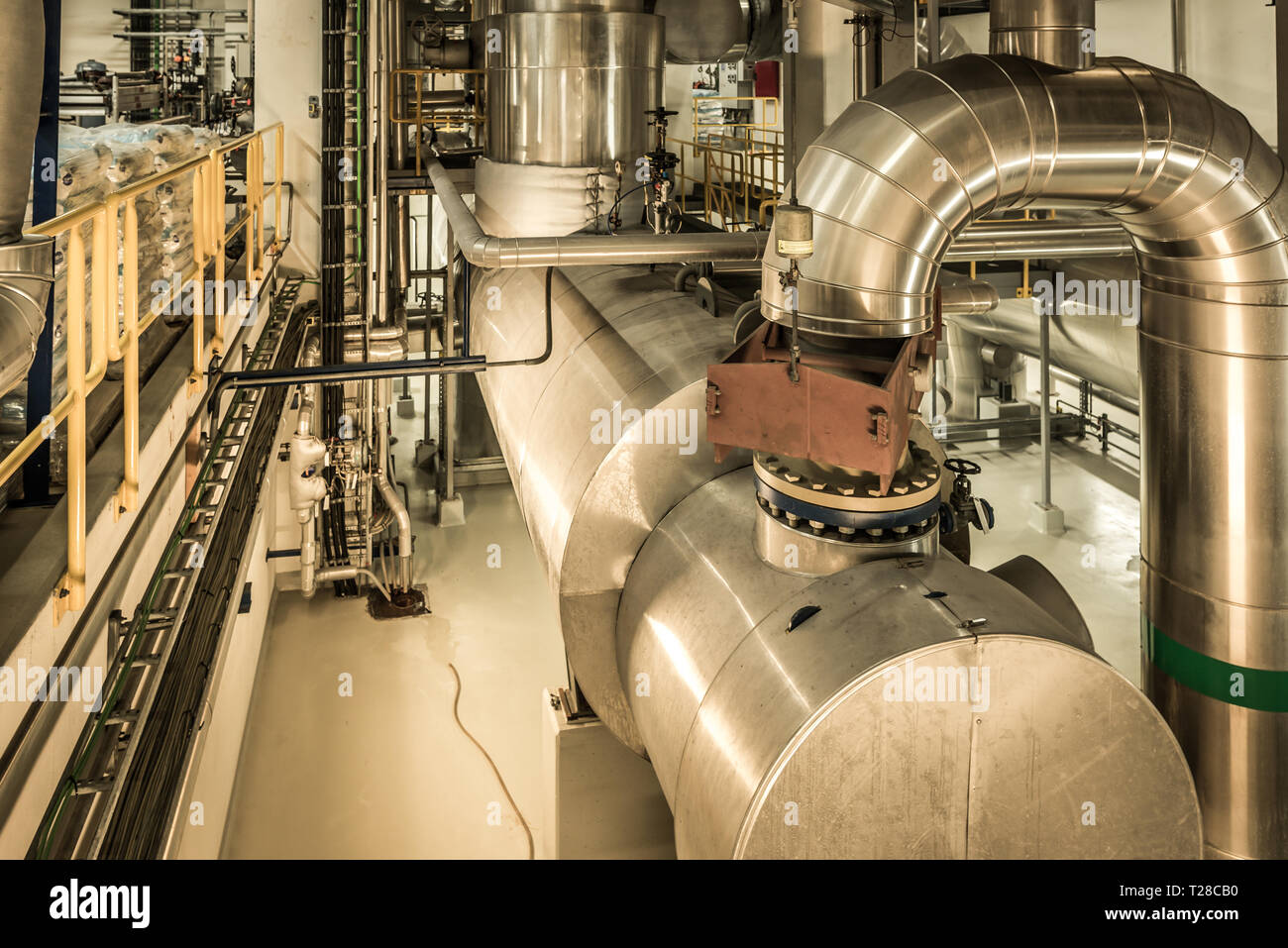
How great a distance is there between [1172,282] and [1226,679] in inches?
53.4

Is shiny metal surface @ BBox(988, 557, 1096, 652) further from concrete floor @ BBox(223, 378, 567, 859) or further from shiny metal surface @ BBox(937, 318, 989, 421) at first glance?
shiny metal surface @ BBox(937, 318, 989, 421)

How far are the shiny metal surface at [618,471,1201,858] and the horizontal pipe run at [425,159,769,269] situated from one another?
68.9 inches

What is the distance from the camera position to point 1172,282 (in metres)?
3.60

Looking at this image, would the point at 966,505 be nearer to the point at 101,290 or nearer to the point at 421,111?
the point at 101,290

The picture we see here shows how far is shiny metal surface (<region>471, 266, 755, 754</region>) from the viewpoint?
3445 millimetres

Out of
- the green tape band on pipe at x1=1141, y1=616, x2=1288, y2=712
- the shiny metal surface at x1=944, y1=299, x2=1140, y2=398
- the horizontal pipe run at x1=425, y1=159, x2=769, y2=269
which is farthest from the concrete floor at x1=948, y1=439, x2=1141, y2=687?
the horizontal pipe run at x1=425, y1=159, x2=769, y2=269

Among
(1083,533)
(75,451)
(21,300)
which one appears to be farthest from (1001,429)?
(21,300)

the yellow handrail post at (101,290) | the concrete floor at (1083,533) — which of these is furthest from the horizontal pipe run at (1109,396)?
the yellow handrail post at (101,290)

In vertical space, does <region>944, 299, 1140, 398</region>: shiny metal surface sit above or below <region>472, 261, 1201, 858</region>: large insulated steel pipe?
above

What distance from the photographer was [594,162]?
5.26 meters

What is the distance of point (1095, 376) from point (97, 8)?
50.6 feet

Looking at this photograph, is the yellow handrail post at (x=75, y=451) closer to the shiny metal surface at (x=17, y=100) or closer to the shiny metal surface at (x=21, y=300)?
the shiny metal surface at (x=21, y=300)
